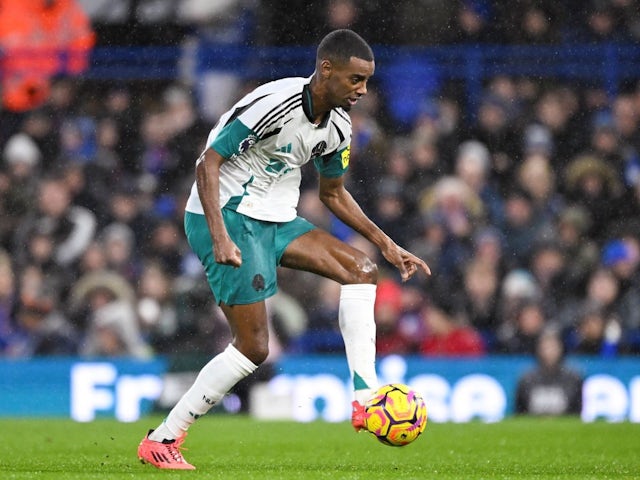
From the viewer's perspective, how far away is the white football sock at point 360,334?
697cm

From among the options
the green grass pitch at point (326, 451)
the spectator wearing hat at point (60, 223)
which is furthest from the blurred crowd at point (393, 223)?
the green grass pitch at point (326, 451)

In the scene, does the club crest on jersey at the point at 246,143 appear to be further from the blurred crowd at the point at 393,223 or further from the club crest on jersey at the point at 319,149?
the blurred crowd at the point at 393,223

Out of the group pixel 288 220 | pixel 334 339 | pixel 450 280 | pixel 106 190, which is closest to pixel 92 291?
pixel 106 190

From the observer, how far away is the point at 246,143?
692cm

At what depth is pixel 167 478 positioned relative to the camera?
6.39 m

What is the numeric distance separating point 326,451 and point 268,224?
73.6 inches

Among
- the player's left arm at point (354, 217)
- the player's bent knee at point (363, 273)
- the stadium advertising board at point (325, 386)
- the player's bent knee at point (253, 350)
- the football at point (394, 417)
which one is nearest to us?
the football at point (394, 417)

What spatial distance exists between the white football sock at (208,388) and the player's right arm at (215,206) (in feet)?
1.99

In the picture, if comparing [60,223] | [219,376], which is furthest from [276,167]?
[60,223]

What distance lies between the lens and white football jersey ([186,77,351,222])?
6.89 meters

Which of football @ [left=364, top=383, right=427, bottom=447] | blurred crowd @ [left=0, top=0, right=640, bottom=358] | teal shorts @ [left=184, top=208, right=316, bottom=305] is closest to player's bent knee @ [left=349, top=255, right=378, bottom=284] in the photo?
teal shorts @ [left=184, top=208, right=316, bottom=305]

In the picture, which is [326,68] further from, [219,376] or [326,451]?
[326,451]

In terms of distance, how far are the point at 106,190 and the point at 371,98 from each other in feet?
9.27

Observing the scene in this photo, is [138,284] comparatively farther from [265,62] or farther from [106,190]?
[265,62]
